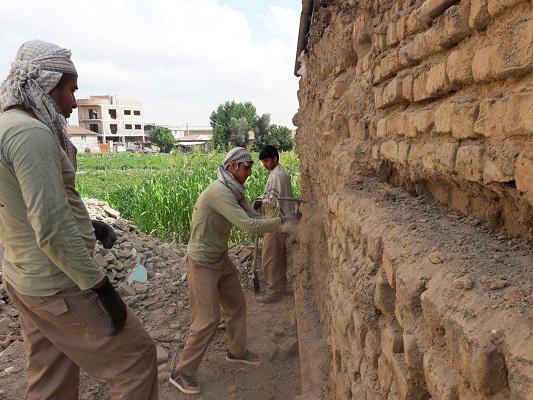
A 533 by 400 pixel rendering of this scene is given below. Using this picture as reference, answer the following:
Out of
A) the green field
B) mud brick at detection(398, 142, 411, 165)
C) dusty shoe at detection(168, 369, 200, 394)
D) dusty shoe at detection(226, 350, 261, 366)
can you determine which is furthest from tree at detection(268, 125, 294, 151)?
mud brick at detection(398, 142, 411, 165)

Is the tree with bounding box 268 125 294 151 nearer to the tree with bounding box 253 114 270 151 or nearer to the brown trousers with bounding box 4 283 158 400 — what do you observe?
the tree with bounding box 253 114 270 151

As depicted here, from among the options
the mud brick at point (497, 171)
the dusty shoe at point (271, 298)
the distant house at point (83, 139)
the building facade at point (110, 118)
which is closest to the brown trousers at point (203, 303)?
the dusty shoe at point (271, 298)

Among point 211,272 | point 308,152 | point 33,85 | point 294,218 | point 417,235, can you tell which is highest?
point 33,85

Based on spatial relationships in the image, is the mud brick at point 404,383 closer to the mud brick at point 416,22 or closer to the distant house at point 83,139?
the mud brick at point 416,22

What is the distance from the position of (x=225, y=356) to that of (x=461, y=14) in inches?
152

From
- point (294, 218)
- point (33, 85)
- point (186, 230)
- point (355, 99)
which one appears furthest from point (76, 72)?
point (186, 230)

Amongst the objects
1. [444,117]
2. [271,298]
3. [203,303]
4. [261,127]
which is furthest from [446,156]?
[261,127]

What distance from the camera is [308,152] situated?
15.3 feet

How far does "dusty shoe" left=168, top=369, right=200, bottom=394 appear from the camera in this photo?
3781 millimetres

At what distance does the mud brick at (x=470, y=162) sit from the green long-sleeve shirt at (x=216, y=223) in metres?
2.52

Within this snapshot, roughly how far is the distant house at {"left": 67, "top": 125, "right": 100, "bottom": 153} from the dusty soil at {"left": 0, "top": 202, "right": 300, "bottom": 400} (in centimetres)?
4667

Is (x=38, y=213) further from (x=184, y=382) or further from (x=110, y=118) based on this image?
(x=110, y=118)

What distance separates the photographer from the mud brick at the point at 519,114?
0.97m

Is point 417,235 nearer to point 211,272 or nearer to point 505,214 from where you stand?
point 505,214
